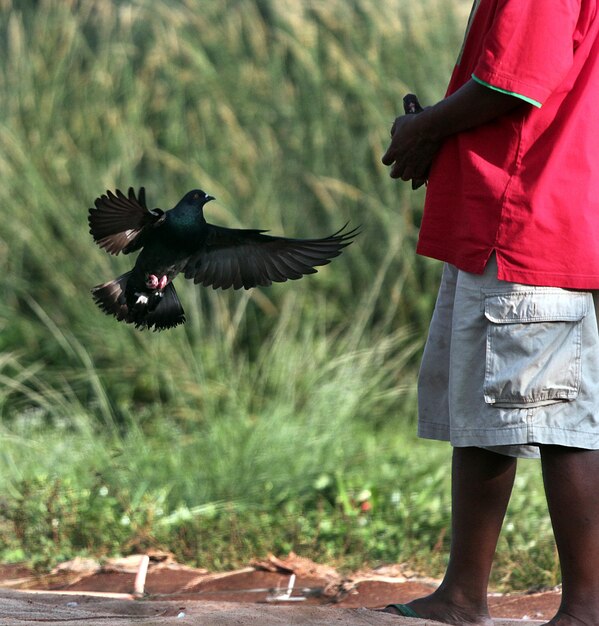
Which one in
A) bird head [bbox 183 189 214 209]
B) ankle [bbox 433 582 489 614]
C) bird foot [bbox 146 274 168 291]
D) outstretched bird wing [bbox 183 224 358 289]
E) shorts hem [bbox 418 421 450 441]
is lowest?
ankle [bbox 433 582 489 614]

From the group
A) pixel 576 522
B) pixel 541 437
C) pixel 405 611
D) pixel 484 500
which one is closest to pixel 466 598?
pixel 405 611

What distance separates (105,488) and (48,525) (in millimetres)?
286

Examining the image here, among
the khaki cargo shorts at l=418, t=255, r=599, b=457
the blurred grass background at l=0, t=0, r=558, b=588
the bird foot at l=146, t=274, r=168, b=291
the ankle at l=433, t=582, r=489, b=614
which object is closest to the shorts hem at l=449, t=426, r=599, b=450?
the khaki cargo shorts at l=418, t=255, r=599, b=457

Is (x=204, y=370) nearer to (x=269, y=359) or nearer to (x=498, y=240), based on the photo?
(x=269, y=359)

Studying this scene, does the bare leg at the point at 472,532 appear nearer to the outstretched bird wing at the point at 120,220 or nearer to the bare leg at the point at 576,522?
the bare leg at the point at 576,522

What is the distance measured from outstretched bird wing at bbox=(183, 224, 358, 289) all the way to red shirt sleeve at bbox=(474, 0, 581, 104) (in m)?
0.54

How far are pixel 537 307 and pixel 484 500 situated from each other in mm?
562

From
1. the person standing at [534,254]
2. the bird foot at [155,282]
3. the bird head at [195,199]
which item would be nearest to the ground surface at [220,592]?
the person standing at [534,254]

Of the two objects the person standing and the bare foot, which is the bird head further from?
the bare foot

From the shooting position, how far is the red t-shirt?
2.40m

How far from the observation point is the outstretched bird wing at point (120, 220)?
6.97 feet

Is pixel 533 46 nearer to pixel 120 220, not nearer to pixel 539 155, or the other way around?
pixel 539 155

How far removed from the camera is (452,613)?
2754 millimetres

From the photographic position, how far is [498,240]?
2500mm
